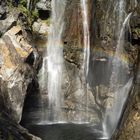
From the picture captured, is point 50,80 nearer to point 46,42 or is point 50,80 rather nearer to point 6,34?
point 46,42

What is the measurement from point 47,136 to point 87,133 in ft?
7.78

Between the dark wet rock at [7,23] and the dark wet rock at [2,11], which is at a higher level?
the dark wet rock at [2,11]

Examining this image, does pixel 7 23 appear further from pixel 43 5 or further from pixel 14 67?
pixel 43 5

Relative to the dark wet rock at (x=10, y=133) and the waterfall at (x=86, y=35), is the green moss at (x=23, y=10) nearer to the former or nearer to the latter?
the waterfall at (x=86, y=35)

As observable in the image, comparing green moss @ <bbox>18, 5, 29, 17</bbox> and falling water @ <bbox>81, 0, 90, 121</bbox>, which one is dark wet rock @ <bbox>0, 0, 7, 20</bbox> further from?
falling water @ <bbox>81, 0, 90, 121</bbox>

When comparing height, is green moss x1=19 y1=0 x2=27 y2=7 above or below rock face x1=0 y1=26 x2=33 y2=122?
above

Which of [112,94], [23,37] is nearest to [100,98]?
[112,94]

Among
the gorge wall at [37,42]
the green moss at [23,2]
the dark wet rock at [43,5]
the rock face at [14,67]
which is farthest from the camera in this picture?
the dark wet rock at [43,5]

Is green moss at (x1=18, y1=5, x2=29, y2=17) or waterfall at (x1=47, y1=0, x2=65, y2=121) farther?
waterfall at (x1=47, y1=0, x2=65, y2=121)

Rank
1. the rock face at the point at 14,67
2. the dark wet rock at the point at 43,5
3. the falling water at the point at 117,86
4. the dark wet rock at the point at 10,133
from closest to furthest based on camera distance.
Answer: the dark wet rock at the point at 10,133 < the rock face at the point at 14,67 < the falling water at the point at 117,86 < the dark wet rock at the point at 43,5

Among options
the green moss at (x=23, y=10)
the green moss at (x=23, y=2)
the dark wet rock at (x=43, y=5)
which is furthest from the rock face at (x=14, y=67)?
the dark wet rock at (x=43, y=5)

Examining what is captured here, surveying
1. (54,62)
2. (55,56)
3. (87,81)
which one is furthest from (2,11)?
(87,81)

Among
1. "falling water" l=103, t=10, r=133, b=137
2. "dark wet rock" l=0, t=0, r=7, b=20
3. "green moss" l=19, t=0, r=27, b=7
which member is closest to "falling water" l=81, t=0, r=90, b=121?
"falling water" l=103, t=10, r=133, b=137

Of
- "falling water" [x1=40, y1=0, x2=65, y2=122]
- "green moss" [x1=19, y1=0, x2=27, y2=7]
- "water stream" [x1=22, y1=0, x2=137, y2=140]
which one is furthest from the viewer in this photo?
"falling water" [x1=40, y1=0, x2=65, y2=122]
